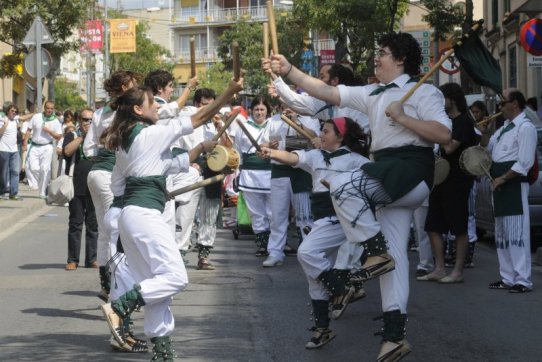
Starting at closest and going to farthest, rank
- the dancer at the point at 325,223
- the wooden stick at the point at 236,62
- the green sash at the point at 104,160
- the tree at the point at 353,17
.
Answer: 1. the wooden stick at the point at 236,62
2. the dancer at the point at 325,223
3. the green sash at the point at 104,160
4. the tree at the point at 353,17

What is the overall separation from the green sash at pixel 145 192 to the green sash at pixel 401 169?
1.34m

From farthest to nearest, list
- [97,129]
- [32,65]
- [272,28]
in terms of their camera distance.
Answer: [32,65], [97,129], [272,28]

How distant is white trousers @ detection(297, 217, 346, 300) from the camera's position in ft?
26.8

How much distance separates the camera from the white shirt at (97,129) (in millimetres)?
9812

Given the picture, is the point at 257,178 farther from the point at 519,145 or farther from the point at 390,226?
the point at 390,226

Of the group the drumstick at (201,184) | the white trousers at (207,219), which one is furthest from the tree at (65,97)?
the drumstick at (201,184)

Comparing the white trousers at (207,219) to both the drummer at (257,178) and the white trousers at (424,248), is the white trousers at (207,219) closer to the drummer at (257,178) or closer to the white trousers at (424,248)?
the drummer at (257,178)

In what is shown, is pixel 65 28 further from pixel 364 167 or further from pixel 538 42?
pixel 364 167

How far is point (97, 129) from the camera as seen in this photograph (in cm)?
988

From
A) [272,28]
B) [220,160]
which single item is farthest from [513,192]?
[272,28]

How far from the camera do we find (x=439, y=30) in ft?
112

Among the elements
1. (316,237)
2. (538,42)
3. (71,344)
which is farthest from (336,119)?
(538,42)

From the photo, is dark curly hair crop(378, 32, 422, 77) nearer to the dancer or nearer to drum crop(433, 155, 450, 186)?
the dancer

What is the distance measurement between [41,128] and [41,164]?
0.80 metres
